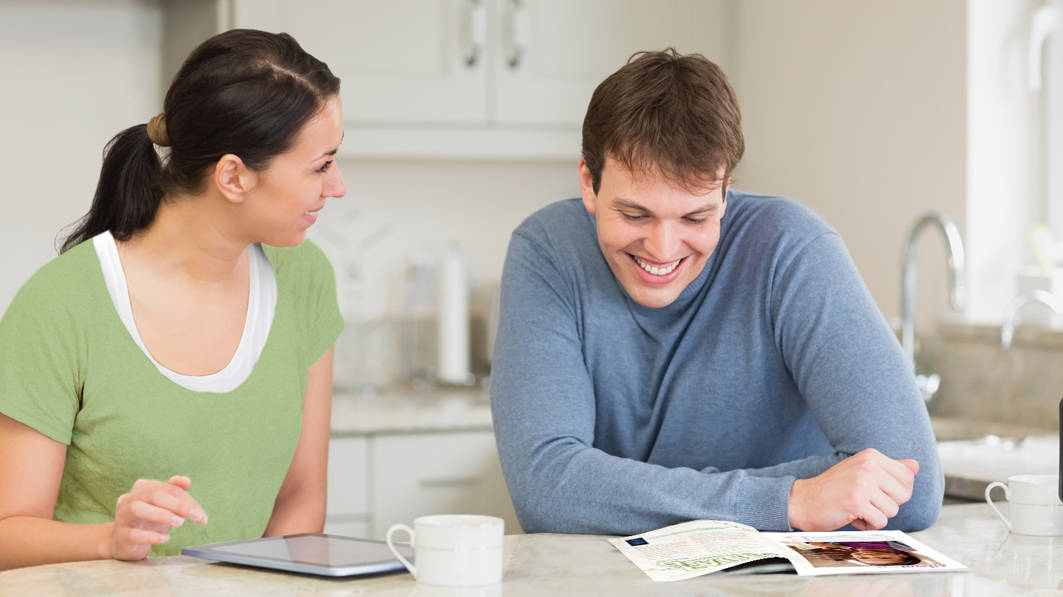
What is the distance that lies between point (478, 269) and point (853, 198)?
107 cm

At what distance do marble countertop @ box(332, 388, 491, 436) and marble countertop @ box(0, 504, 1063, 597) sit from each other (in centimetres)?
137

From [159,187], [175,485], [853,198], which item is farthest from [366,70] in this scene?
[175,485]

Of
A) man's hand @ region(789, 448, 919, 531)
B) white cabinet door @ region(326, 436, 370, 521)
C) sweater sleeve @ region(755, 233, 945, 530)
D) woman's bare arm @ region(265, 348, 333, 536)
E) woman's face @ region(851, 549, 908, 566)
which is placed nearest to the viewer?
woman's face @ region(851, 549, 908, 566)

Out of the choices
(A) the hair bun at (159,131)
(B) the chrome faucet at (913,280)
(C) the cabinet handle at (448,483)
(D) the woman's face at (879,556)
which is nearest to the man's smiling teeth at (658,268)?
(D) the woman's face at (879,556)

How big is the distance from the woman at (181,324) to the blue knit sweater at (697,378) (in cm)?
33

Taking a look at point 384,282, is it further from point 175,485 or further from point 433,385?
point 175,485

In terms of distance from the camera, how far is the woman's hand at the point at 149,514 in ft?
3.88

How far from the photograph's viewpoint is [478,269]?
11.1 feet

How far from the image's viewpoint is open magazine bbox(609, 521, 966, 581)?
119cm

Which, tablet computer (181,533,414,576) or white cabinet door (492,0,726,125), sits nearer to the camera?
tablet computer (181,533,414,576)

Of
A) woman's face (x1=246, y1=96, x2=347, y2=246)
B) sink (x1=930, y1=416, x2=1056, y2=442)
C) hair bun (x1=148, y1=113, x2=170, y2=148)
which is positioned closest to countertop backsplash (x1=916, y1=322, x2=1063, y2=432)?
sink (x1=930, y1=416, x2=1056, y2=442)

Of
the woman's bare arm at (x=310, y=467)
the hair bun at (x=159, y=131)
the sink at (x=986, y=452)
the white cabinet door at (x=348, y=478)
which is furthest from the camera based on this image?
the white cabinet door at (x=348, y=478)

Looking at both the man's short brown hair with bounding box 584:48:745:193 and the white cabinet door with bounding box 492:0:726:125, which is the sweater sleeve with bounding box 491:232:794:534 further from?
the white cabinet door with bounding box 492:0:726:125

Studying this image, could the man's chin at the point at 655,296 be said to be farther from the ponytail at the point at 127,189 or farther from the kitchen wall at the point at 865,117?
the kitchen wall at the point at 865,117
